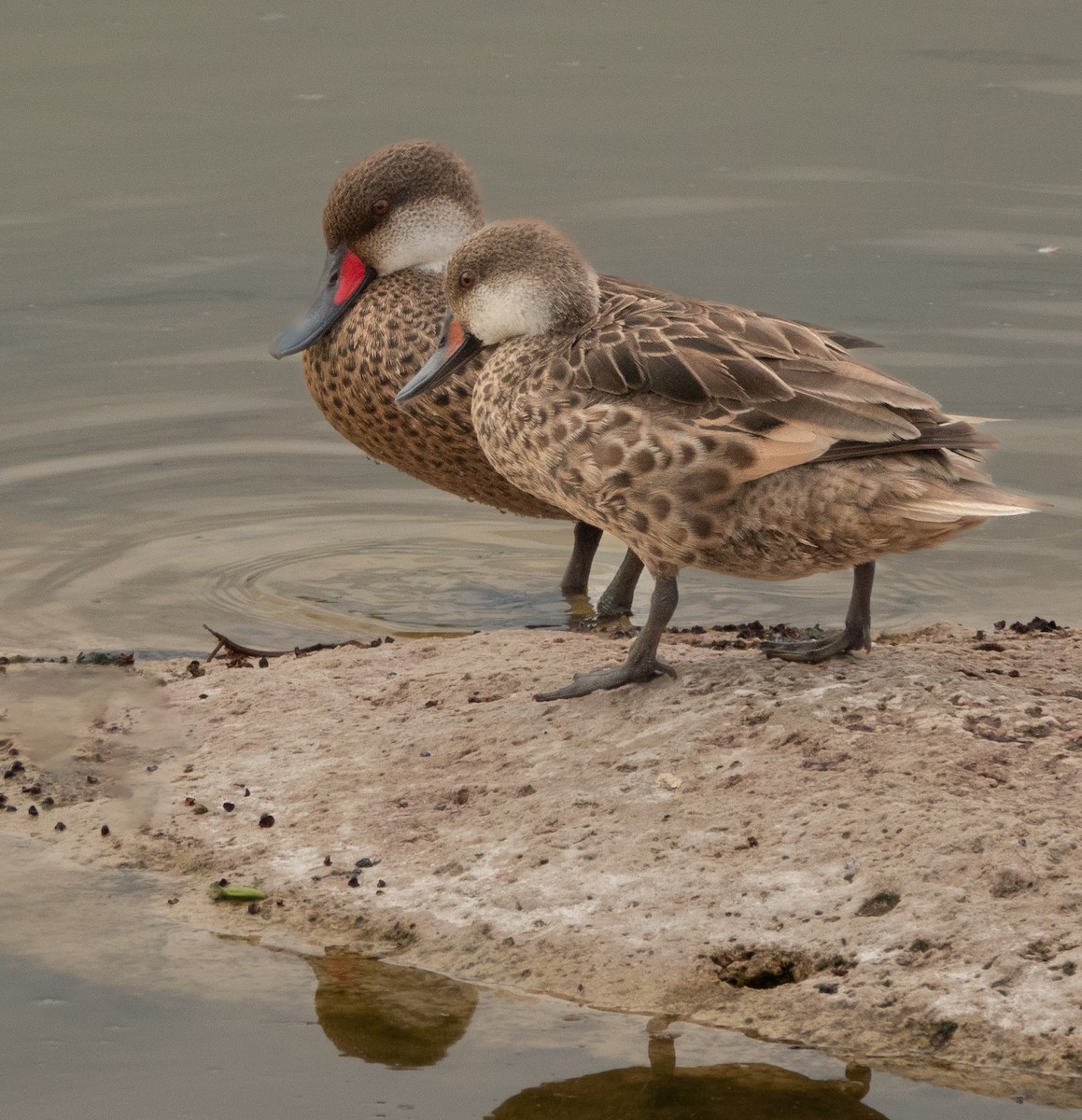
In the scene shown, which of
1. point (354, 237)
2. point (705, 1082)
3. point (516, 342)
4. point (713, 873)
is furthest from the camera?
point (354, 237)

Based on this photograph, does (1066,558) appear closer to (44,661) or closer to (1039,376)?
(1039,376)

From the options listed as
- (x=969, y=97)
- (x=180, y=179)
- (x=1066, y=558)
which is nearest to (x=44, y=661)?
(x=1066, y=558)

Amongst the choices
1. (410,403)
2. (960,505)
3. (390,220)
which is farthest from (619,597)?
(960,505)

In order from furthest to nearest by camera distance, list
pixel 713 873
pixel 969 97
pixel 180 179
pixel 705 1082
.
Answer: pixel 969 97 < pixel 180 179 < pixel 713 873 < pixel 705 1082

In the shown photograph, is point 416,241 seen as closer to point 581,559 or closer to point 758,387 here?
point 581,559

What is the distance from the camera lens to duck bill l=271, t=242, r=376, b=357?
6.99 metres

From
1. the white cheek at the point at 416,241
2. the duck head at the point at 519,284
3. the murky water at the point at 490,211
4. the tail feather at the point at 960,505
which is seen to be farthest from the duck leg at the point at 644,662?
the white cheek at the point at 416,241

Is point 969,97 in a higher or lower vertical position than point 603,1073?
higher

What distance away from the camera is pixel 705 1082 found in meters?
3.62

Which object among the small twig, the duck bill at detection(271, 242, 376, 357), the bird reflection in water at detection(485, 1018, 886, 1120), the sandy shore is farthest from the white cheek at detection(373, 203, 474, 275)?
the bird reflection in water at detection(485, 1018, 886, 1120)

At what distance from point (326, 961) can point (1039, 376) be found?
19.3 feet

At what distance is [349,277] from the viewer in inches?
278

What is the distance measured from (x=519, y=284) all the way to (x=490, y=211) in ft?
17.1

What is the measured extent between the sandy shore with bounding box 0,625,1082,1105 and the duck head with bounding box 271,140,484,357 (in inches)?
76.1
